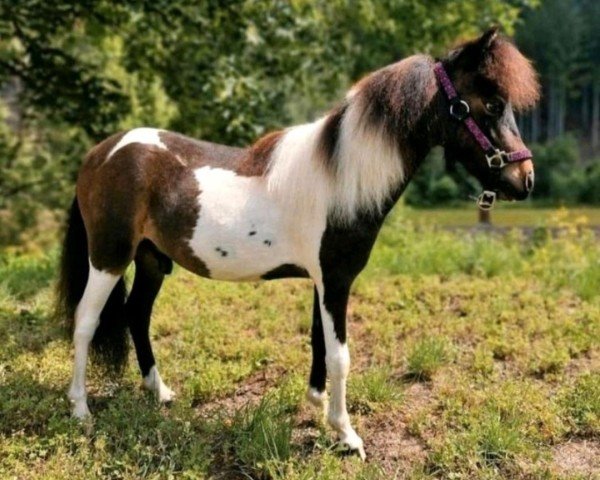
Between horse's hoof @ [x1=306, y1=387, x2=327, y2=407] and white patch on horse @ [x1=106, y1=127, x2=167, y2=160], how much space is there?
60.9 inches

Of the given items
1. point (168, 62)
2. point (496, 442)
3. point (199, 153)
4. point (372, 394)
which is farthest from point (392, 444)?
point (168, 62)

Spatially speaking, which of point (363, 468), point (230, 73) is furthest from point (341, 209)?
point (230, 73)

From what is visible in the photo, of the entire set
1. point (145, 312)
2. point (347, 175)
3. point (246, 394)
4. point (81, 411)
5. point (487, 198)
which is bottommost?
point (246, 394)

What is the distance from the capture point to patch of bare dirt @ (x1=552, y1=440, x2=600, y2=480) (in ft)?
9.81

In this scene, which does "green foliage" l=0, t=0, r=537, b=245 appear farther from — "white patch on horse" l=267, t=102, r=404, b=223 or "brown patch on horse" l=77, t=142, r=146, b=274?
"white patch on horse" l=267, t=102, r=404, b=223

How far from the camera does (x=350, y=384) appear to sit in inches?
147

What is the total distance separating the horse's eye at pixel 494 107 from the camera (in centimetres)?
282

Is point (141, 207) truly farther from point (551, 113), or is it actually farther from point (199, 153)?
point (551, 113)

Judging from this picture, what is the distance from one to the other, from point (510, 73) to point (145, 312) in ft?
7.87

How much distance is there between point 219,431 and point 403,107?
73.5 inches

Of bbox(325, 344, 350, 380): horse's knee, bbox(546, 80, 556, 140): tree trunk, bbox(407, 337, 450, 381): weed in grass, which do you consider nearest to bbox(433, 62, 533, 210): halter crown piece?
bbox(325, 344, 350, 380): horse's knee

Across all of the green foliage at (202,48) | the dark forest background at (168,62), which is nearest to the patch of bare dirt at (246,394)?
the dark forest background at (168,62)

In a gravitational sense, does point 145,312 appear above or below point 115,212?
below

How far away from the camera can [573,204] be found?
3794cm
